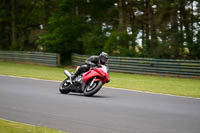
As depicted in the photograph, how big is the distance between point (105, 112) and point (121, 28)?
22.1 m

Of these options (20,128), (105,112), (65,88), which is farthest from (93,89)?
(20,128)

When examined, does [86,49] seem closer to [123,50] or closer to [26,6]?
[123,50]

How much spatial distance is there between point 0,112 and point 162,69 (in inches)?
652

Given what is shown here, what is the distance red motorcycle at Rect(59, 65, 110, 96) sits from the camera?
12289 mm

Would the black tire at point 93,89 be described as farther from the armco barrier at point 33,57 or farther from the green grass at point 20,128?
the armco barrier at point 33,57

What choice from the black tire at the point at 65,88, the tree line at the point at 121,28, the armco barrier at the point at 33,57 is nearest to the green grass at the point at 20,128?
the black tire at the point at 65,88

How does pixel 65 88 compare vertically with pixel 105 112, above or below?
above

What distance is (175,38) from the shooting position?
27547 millimetres

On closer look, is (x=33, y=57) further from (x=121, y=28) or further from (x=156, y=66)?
(x=156, y=66)

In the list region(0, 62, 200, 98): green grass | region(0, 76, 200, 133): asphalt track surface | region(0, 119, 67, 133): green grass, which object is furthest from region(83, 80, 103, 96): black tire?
region(0, 119, 67, 133): green grass

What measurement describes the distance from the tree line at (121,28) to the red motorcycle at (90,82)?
14869mm

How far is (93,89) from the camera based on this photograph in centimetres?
1254

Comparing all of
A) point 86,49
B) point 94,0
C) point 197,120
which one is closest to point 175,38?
point 86,49

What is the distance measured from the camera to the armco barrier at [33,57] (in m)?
33.1
